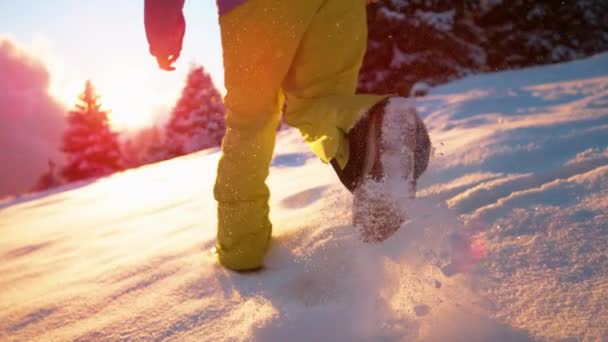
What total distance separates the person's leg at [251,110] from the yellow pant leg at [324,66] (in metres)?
0.03

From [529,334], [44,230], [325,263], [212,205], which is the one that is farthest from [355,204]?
[44,230]

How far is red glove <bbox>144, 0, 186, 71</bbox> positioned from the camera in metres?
1.04

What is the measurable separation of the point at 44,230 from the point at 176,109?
45.2 feet

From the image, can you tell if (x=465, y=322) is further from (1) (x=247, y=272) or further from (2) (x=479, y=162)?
(2) (x=479, y=162)

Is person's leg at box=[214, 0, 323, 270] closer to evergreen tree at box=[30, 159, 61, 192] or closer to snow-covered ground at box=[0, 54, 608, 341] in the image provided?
snow-covered ground at box=[0, 54, 608, 341]

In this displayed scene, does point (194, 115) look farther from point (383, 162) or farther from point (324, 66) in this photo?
point (383, 162)

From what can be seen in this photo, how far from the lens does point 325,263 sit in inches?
34.3

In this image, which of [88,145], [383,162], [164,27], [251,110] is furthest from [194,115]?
[383,162]

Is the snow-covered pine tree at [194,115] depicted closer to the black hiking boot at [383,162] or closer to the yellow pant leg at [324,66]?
the yellow pant leg at [324,66]

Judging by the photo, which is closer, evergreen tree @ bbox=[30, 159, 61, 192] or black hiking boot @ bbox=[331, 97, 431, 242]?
black hiking boot @ bbox=[331, 97, 431, 242]

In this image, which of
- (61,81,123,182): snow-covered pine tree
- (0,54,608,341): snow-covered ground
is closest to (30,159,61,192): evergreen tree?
(61,81,123,182): snow-covered pine tree

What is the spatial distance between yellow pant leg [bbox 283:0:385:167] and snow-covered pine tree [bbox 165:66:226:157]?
12.4 meters

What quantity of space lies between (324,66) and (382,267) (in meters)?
0.46

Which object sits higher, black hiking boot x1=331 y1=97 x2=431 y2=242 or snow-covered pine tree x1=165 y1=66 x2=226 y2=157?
black hiking boot x1=331 y1=97 x2=431 y2=242
